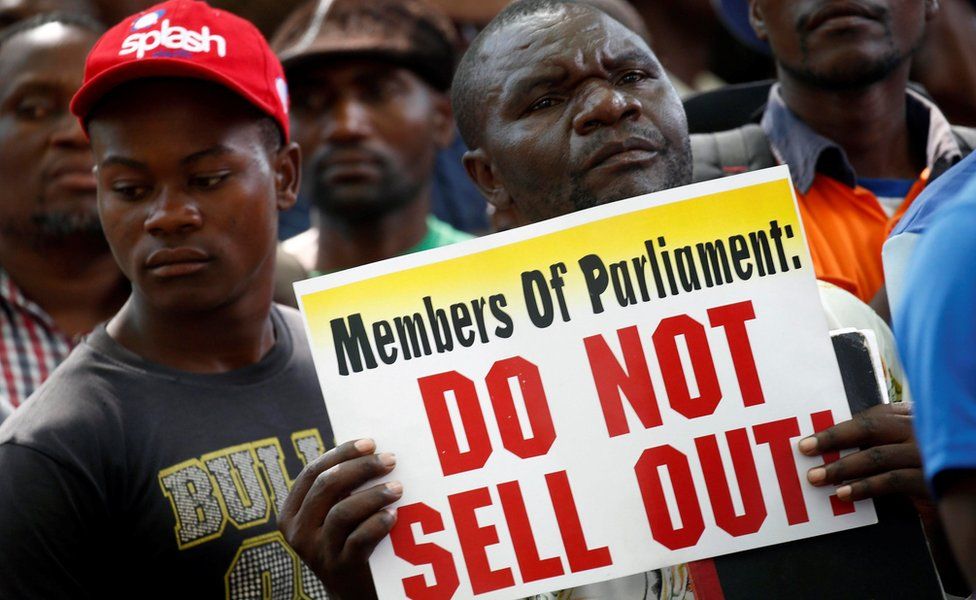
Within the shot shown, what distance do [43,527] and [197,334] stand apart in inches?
21.2

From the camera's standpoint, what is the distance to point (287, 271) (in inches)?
143

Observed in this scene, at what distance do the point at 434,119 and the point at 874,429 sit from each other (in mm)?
2979

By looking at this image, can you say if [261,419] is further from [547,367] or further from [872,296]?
[872,296]

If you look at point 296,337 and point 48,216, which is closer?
point 296,337

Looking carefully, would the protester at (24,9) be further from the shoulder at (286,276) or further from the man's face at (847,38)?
the man's face at (847,38)

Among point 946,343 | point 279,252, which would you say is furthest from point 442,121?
point 946,343

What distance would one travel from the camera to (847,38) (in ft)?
10.4

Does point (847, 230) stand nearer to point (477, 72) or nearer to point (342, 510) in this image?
point (477, 72)

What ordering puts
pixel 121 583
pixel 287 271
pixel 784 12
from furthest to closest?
1. pixel 287 271
2. pixel 784 12
3. pixel 121 583

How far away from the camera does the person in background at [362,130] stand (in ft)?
14.8

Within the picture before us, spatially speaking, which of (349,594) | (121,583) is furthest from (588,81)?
(121,583)

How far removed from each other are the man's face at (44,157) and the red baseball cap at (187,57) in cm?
99

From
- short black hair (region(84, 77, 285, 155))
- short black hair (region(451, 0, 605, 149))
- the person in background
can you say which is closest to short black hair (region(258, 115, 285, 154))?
short black hair (region(84, 77, 285, 155))

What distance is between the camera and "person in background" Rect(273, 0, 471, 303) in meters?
4.52
